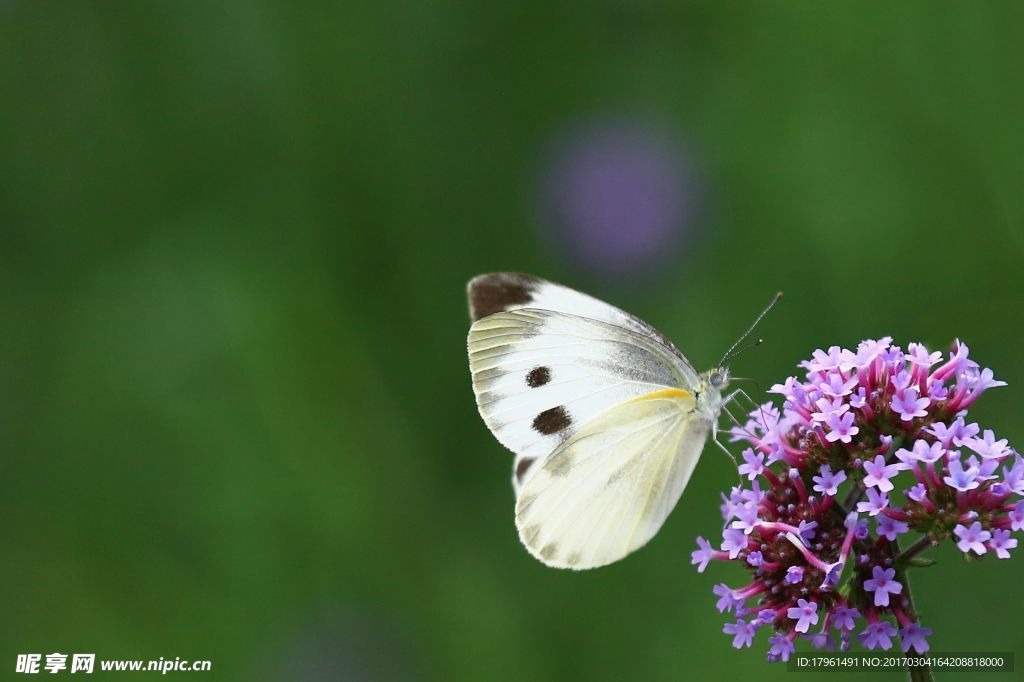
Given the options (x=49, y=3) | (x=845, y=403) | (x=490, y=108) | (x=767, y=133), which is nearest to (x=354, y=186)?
(x=490, y=108)

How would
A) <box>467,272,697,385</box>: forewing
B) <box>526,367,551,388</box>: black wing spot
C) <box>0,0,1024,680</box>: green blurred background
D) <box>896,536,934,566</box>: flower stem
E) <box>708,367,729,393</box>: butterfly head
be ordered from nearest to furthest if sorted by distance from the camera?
<box>896,536,934,566</box>: flower stem
<box>708,367,729,393</box>: butterfly head
<box>467,272,697,385</box>: forewing
<box>526,367,551,388</box>: black wing spot
<box>0,0,1024,680</box>: green blurred background

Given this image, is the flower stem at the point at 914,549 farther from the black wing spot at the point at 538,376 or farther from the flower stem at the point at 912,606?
the black wing spot at the point at 538,376

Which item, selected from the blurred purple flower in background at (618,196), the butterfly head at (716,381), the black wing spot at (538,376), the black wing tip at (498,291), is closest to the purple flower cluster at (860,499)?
the butterfly head at (716,381)

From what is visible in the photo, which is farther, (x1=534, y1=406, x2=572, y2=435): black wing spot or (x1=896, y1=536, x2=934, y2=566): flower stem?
(x1=534, y1=406, x2=572, y2=435): black wing spot

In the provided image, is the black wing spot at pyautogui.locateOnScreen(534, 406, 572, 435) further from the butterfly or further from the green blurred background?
the green blurred background

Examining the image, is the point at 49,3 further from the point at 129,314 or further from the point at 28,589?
the point at 28,589

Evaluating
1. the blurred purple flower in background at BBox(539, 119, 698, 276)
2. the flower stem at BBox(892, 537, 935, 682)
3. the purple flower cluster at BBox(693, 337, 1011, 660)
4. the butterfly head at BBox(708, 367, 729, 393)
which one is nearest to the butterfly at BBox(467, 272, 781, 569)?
the butterfly head at BBox(708, 367, 729, 393)

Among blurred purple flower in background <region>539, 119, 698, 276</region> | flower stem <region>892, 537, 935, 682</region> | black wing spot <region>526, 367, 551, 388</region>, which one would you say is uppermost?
blurred purple flower in background <region>539, 119, 698, 276</region>
